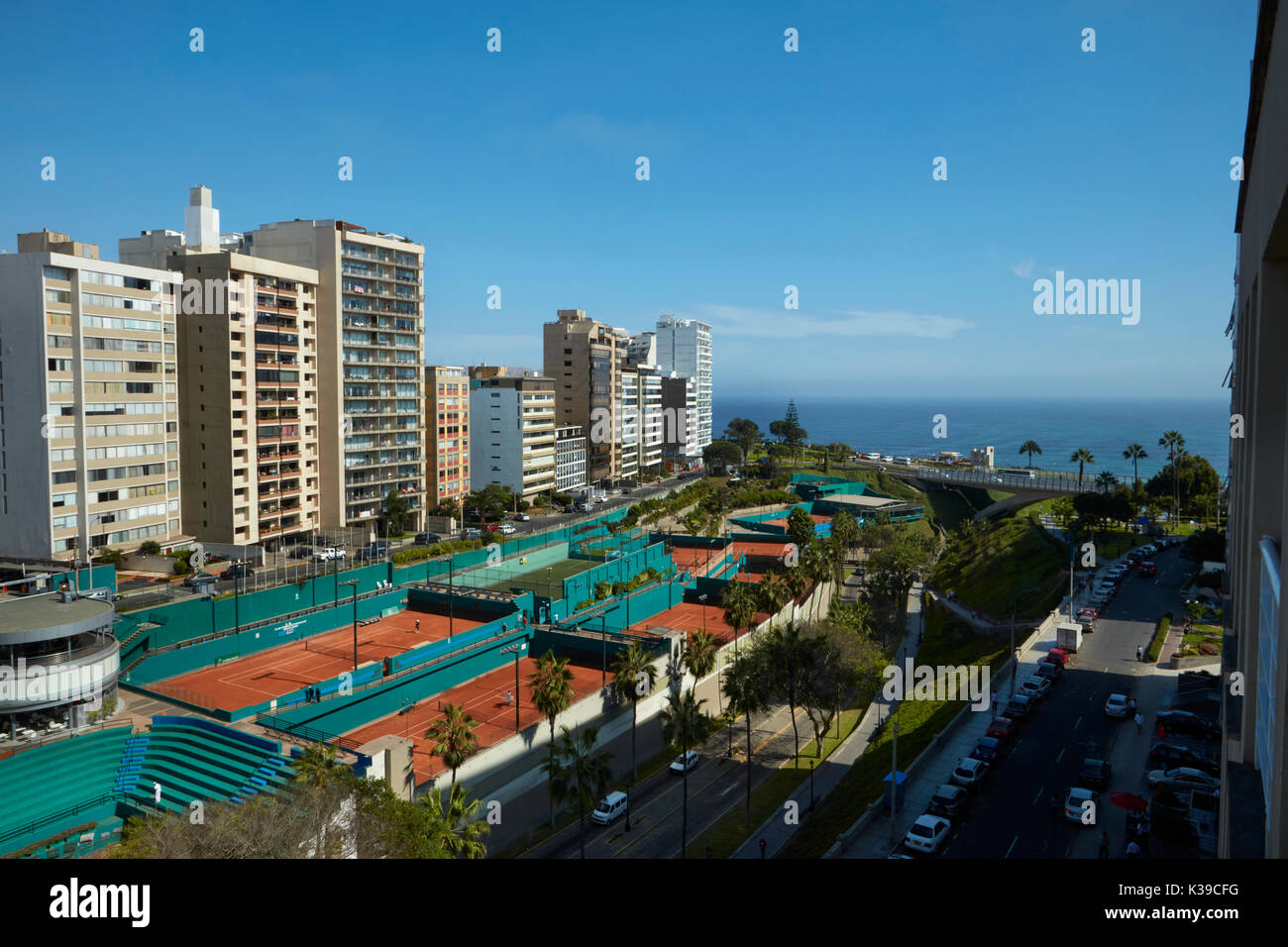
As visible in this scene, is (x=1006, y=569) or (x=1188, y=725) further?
(x=1006, y=569)

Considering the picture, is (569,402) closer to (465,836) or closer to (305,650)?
(305,650)

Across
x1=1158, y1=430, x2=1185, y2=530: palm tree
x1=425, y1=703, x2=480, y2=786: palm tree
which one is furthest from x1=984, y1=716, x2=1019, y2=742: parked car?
x1=1158, y1=430, x2=1185, y2=530: palm tree

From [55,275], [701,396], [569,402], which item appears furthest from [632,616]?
[701,396]

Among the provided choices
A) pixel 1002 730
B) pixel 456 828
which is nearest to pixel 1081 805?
pixel 1002 730

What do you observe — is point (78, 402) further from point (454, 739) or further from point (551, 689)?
point (454, 739)

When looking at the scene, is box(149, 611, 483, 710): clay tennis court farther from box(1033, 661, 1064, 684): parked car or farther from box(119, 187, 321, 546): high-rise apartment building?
box(1033, 661, 1064, 684): parked car

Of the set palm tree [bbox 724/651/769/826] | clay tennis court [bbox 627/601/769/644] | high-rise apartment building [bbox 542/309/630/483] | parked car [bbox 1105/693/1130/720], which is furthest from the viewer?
high-rise apartment building [bbox 542/309/630/483]

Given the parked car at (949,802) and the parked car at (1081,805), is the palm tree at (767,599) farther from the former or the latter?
the parked car at (1081,805)
